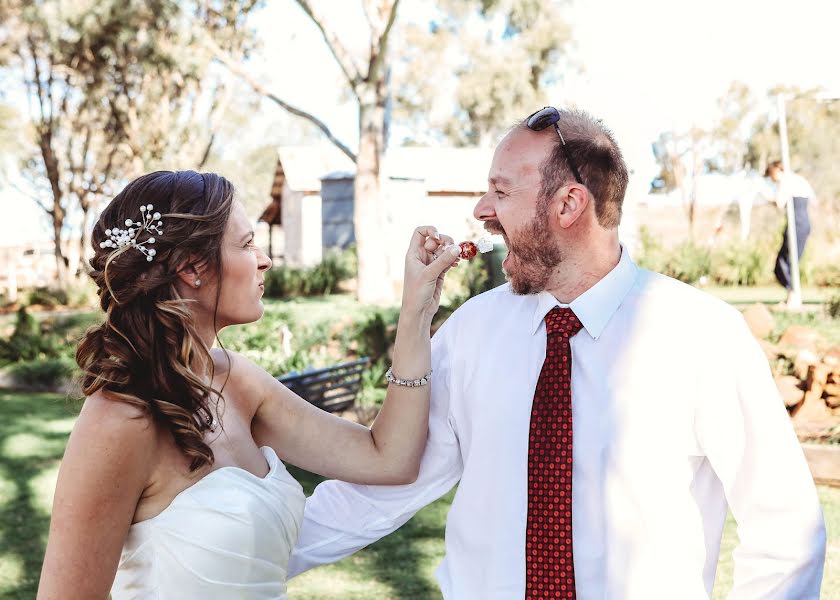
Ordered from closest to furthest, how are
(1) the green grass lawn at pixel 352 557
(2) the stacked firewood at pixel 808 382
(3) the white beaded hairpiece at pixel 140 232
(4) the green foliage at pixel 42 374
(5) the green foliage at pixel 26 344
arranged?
(3) the white beaded hairpiece at pixel 140 232, (1) the green grass lawn at pixel 352 557, (2) the stacked firewood at pixel 808 382, (4) the green foliage at pixel 42 374, (5) the green foliage at pixel 26 344

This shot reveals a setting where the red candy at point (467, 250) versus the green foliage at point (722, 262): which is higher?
the red candy at point (467, 250)

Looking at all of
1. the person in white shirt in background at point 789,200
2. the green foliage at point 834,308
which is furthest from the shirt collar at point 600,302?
the person in white shirt in background at point 789,200

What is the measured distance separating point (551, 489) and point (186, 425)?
3.07ft

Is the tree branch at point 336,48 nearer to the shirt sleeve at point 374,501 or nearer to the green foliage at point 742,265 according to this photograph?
the green foliage at point 742,265

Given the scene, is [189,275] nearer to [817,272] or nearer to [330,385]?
[330,385]

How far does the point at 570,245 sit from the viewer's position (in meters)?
2.63

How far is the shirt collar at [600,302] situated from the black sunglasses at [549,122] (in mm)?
281

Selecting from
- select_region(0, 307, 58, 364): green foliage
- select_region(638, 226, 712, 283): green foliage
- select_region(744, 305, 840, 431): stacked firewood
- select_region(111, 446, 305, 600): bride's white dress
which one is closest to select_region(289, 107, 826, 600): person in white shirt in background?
select_region(111, 446, 305, 600): bride's white dress

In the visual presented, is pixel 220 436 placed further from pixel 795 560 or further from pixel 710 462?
pixel 795 560

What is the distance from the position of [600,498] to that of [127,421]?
1.18m

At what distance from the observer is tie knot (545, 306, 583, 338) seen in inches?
99.9

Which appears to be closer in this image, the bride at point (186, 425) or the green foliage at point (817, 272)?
the bride at point (186, 425)

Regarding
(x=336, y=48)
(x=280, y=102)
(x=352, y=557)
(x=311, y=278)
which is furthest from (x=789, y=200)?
(x=311, y=278)

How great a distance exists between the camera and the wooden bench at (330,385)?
8.24 m
